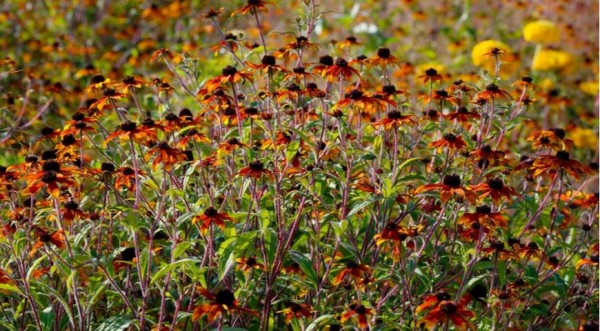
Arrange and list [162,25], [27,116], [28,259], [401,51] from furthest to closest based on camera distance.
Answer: [162,25]
[401,51]
[27,116]
[28,259]

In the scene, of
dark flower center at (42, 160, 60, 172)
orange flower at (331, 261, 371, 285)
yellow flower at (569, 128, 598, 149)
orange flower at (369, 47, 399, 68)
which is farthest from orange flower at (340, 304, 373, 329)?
yellow flower at (569, 128, 598, 149)

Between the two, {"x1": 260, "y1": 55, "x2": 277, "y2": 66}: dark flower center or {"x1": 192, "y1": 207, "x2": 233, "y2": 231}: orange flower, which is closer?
{"x1": 192, "y1": 207, "x2": 233, "y2": 231}: orange flower

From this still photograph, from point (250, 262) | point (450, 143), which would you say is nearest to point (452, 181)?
point (450, 143)

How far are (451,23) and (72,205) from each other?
5546 millimetres

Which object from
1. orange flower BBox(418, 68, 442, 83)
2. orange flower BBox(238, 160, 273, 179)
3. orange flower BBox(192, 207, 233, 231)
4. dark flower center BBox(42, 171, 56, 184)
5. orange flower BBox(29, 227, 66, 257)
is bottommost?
orange flower BBox(29, 227, 66, 257)

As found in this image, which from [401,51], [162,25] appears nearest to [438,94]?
[401,51]

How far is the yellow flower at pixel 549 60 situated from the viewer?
18.2 ft

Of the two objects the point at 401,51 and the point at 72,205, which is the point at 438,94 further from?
the point at 401,51

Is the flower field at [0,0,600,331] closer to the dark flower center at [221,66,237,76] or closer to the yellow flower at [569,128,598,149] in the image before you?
the dark flower center at [221,66,237,76]

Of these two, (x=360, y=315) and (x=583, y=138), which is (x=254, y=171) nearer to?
(x=360, y=315)

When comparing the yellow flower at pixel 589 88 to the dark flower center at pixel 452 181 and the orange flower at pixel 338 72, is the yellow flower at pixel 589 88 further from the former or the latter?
the dark flower center at pixel 452 181

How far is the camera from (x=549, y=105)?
508cm

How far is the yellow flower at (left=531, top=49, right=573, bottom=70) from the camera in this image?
18.2 ft

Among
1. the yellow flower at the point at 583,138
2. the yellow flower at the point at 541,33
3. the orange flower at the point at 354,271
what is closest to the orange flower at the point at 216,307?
the orange flower at the point at 354,271
